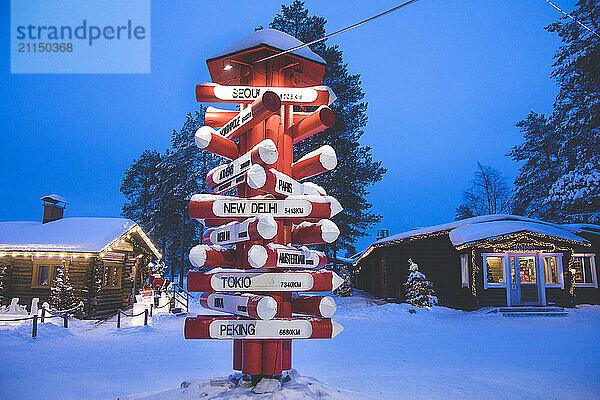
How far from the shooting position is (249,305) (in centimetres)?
486

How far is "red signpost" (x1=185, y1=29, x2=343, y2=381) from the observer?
5.01 metres

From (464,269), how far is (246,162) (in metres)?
17.6

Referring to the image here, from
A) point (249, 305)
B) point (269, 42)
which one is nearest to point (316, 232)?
point (249, 305)

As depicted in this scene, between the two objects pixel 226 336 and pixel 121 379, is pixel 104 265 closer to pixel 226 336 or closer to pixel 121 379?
pixel 121 379

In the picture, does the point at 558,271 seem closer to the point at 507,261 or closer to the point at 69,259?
the point at 507,261

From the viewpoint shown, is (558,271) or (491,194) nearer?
(558,271)

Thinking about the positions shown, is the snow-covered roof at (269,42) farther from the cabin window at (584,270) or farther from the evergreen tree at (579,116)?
the cabin window at (584,270)

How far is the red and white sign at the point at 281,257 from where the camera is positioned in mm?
4719

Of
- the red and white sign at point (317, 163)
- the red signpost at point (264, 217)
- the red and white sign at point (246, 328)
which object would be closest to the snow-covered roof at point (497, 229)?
the red signpost at point (264, 217)

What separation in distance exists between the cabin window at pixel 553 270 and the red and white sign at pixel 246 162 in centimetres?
1865

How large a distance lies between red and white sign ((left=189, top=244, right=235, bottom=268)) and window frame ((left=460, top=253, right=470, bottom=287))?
54.4 ft

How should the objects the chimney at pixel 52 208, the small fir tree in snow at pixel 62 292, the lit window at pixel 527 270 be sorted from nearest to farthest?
the small fir tree in snow at pixel 62 292
the chimney at pixel 52 208
the lit window at pixel 527 270

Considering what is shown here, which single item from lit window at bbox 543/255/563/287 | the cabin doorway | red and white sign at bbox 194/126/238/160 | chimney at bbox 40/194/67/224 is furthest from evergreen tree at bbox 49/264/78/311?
lit window at bbox 543/255/563/287

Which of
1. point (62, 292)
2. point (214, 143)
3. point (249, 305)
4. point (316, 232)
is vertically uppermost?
point (214, 143)
